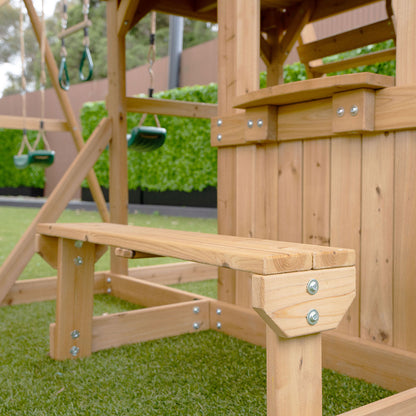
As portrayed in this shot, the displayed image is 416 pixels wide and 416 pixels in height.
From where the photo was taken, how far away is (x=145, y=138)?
363 centimetres

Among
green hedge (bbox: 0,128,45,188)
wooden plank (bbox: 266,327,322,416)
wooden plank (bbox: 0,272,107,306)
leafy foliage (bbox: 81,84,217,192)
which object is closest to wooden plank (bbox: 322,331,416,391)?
wooden plank (bbox: 266,327,322,416)

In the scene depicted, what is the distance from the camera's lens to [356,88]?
1.65m

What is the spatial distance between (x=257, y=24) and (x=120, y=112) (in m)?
1.18

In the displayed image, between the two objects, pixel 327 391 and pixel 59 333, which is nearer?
pixel 327 391

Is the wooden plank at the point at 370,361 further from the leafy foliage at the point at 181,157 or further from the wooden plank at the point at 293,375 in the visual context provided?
the leafy foliage at the point at 181,157

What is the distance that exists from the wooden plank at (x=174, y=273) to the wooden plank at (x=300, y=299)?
2.43m

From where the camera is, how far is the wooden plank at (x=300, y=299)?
100 centimetres

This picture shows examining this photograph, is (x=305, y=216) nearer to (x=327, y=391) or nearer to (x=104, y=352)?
(x=327, y=391)

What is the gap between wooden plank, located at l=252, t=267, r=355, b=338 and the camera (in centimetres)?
100

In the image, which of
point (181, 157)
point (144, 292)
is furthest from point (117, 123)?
point (181, 157)

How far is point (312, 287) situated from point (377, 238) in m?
0.72

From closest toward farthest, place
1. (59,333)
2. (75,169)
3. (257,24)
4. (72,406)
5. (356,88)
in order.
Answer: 1. (72,406)
2. (356,88)
3. (59,333)
4. (257,24)
5. (75,169)

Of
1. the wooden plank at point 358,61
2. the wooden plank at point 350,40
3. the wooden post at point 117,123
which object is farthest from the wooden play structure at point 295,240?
the wooden plank at point 358,61

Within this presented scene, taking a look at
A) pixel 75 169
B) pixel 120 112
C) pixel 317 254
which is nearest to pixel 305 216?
pixel 317 254
